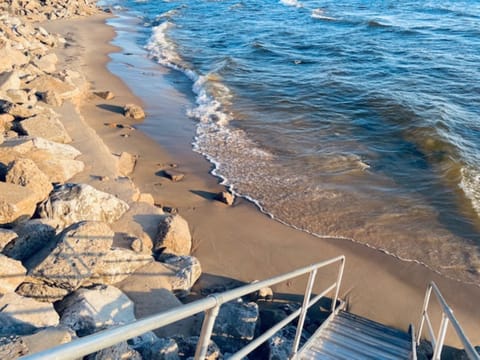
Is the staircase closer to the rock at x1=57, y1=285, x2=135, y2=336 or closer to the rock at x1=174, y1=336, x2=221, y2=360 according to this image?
the rock at x1=174, y1=336, x2=221, y2=360

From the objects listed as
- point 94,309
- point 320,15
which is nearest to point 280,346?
point 94,309

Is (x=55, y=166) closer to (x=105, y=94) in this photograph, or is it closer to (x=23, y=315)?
(x=23, y=315)

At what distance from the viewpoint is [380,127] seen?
11.8m

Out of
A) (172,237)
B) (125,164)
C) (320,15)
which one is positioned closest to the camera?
(172,237)

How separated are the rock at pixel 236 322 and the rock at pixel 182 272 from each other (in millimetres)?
918

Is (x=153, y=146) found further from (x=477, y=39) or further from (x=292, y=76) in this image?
(x=477, y=39)

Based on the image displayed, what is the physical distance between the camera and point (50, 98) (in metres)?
10.6

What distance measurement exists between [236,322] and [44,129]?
5.93 m

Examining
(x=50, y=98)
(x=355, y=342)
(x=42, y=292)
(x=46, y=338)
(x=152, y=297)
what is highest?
(x=50, y=98)

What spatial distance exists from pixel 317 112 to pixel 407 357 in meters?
9.44

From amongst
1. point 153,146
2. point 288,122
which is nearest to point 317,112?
point 288,122

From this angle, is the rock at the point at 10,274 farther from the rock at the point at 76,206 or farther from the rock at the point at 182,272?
the rock at the point at 182,272

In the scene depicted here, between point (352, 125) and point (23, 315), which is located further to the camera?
point (352, 125)

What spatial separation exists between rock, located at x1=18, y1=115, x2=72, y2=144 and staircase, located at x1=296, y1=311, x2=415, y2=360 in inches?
255
